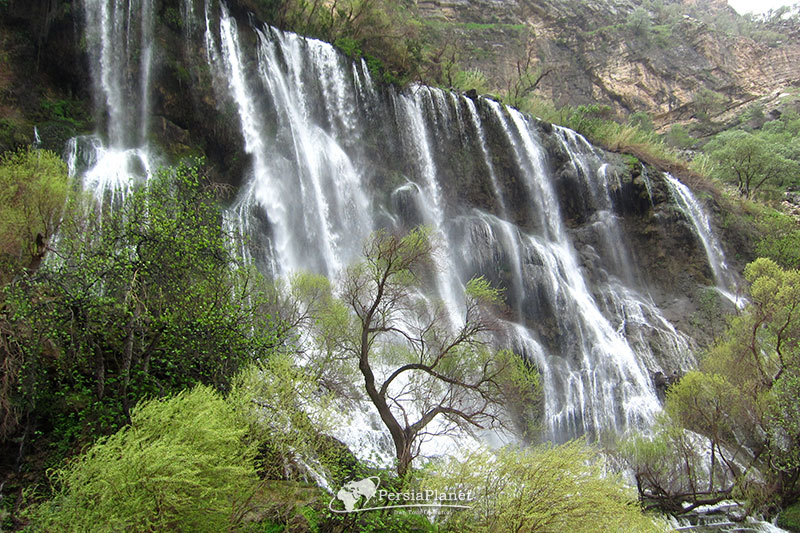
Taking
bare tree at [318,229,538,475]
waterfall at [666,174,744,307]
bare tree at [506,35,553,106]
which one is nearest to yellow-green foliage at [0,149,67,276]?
bare tree at [318,229,538,475]

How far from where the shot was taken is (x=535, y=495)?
681 centimetres

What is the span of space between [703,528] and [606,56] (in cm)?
5151

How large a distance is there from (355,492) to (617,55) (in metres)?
57.9

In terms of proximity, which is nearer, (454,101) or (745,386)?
(745,386)

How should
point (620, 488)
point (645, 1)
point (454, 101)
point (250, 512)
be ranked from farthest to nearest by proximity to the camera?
point (645, 1) → point (454, 101) → point (620, 488) → point (250, 512)

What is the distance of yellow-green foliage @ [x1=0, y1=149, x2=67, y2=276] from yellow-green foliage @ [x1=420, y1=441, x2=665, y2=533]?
9.96 metres

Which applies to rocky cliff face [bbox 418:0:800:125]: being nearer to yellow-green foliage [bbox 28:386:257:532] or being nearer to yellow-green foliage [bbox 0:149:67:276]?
yellow-green foliage [bbox 0:149:67:276]

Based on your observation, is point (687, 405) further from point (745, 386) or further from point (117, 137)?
point (117, 137)

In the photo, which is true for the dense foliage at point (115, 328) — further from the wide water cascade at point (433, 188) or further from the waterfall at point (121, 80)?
the waterfall at point (121, 80)

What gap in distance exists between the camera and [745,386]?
15.6 metres

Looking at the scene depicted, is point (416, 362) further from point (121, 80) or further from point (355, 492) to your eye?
point (121, 80)

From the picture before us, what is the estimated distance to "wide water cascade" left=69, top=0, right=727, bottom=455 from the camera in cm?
1867

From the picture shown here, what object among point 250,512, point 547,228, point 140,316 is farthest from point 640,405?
point 140,316
